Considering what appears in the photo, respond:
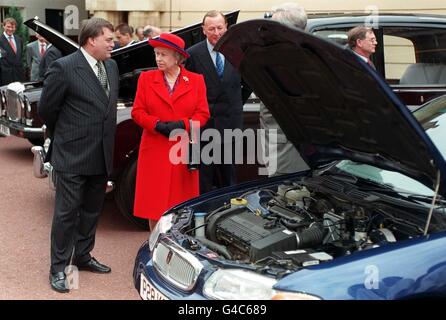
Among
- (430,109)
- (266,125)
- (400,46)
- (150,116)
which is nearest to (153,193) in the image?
(150,116)

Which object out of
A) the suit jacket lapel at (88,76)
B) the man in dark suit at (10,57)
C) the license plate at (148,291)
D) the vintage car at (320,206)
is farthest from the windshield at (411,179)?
the man in dark suit at (10,57)

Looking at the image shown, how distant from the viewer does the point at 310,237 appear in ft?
10.7

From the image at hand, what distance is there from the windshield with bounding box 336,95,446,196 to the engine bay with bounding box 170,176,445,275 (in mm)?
145

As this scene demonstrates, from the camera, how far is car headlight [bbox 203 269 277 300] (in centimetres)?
276

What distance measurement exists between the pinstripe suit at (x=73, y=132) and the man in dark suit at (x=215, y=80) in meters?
1.14

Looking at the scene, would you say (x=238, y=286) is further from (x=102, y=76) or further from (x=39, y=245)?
(x=39, y=245)

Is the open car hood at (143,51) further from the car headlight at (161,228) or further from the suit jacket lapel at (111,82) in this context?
the car headlight at (161,228)

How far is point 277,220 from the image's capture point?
350 centimetres

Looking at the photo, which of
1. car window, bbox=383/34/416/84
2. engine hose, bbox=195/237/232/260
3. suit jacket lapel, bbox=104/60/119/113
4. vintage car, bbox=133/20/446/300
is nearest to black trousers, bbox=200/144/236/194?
suit jacket lapel, bbox=104/60/119/113

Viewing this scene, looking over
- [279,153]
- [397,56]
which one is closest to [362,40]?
[397,56]

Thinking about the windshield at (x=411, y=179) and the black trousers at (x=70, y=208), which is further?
the black trousers at (x=70, y=208)

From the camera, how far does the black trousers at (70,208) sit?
14.3ft

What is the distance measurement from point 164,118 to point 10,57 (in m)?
7.94

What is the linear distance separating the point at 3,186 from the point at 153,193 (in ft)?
10.4
